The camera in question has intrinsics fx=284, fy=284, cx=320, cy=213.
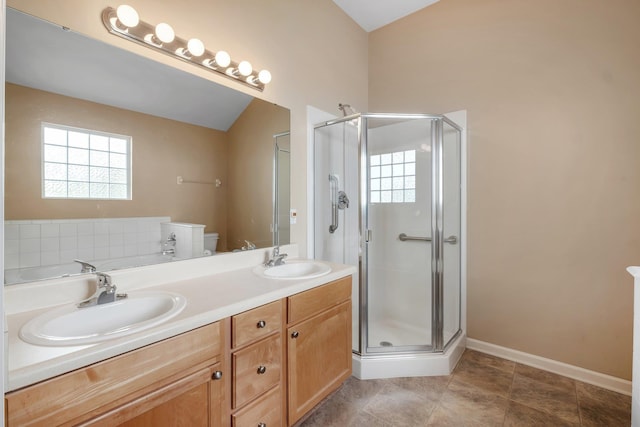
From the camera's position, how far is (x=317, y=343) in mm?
1550

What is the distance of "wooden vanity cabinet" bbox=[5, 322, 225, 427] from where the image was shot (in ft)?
2.32

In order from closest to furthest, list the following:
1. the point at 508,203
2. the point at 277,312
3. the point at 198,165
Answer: the point at 277,312, the point at 198,165, the point at 508,203

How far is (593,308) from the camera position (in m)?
1.95

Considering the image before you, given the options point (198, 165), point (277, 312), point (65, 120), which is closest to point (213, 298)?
point (277, 312)

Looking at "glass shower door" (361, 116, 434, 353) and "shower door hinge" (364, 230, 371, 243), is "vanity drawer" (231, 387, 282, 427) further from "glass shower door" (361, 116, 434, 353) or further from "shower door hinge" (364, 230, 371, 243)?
"shower door hinge" (364, 230, 371, 243)

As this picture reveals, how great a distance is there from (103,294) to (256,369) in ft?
2.24

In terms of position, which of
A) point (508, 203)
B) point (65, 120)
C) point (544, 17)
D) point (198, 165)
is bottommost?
point (508, 203)

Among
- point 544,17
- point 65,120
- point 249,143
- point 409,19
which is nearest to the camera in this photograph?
point 65,120

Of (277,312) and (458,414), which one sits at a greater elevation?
(277,312)

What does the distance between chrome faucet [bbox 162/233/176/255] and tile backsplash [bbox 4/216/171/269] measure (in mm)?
33

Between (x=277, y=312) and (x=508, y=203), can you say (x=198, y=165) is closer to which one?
(x=277, y=312)

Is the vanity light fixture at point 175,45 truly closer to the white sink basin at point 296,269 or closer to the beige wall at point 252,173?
the beige wall at point 252,173

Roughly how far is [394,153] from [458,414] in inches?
74.3

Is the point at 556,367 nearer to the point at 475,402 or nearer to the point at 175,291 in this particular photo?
the point at 475,402
